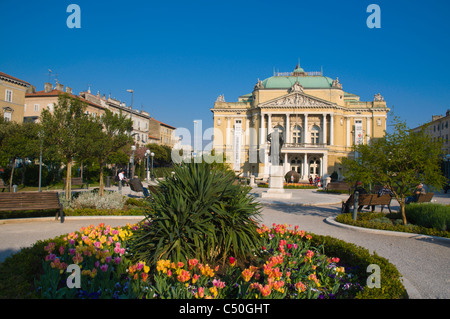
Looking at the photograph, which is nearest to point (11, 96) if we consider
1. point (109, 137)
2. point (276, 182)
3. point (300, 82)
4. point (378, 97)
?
point (109, 137)

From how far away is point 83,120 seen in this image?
43.7 feet

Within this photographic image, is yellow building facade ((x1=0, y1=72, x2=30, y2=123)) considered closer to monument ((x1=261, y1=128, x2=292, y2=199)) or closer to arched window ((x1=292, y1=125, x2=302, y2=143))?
monument ((x1=261, y1=128, x2=292, y2=199))

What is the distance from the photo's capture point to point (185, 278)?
11.9 ft

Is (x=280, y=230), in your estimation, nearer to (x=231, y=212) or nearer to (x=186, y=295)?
(x=231, y=212)

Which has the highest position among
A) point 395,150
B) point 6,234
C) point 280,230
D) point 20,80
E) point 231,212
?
point 20,80

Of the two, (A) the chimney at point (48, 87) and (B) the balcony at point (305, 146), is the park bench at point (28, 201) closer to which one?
(B) the balcony at point (305, 146)

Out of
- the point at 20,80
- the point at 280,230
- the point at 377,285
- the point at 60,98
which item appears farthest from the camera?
the point at 20,80

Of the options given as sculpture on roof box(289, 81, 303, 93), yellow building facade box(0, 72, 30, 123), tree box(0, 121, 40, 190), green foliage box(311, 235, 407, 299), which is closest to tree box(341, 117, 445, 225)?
green foliage box(311, 235, 407, 299)

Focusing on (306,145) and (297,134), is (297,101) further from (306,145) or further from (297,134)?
(306,145)

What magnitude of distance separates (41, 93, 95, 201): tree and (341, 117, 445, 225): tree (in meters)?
10.5

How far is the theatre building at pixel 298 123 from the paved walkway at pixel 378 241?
150ft

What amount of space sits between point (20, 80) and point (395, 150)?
4850 centimetres

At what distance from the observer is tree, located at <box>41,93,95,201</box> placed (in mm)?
12469
